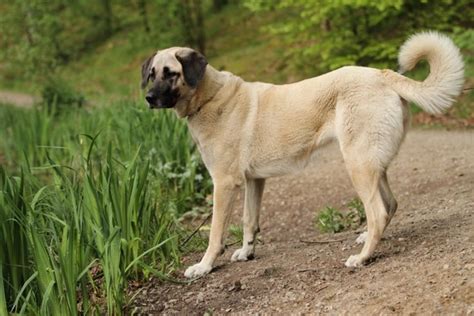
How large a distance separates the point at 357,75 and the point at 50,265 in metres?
2.26

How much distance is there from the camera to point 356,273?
3855 millimetres

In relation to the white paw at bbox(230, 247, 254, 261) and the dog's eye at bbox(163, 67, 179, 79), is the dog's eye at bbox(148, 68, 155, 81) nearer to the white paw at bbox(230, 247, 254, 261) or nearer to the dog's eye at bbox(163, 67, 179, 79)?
the dog's eye at bbox(163, 67, 179, 79)

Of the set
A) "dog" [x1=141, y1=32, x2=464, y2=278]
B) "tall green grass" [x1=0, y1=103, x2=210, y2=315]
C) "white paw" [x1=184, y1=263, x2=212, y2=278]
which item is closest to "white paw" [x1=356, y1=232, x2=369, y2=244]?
"dog" [x1=141, y1=32, x2=464, y2=278]

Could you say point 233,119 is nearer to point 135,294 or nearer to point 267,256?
point 267,256

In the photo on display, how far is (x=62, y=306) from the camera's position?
3.42 meters

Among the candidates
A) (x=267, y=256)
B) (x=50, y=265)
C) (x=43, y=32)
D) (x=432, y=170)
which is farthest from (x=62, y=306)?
(x=43, y=32)

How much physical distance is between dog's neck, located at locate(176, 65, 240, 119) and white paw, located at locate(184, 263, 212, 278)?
42.8 inches

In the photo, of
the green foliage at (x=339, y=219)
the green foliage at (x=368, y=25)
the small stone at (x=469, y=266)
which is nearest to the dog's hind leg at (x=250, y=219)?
the green foliage at (x=339, y=219)

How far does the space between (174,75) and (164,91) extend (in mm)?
141

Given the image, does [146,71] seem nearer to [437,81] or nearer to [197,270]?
[197,270]

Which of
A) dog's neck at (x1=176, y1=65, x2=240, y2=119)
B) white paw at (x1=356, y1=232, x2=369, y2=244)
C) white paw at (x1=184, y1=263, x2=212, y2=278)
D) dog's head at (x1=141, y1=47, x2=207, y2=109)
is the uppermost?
dog's head at (x1=141, y1=47, x2=207, y2=109)

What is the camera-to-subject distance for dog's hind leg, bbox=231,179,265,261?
4695mm

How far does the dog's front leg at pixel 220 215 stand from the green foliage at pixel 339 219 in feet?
3.88

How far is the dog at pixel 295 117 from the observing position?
4.04 metres
